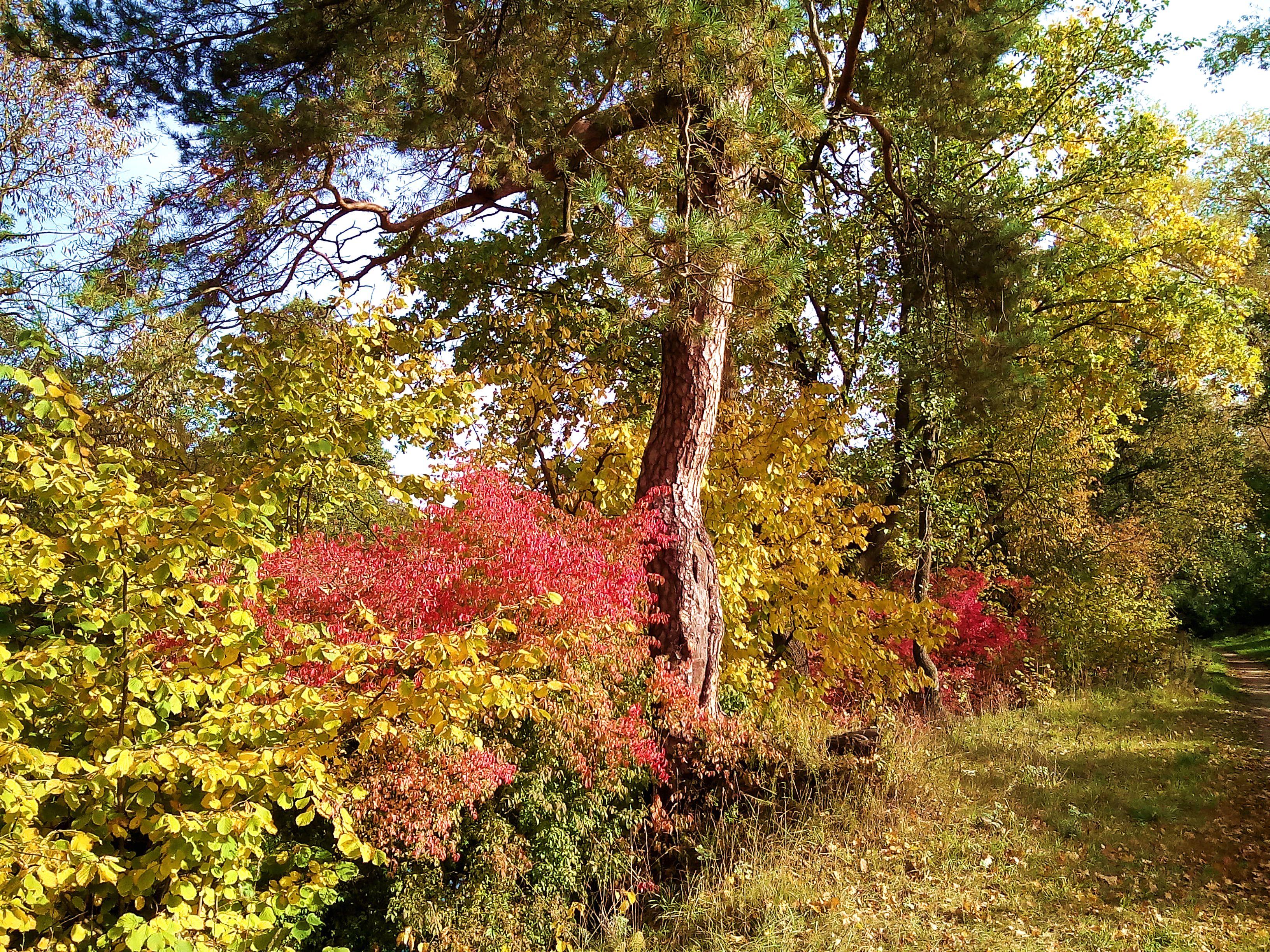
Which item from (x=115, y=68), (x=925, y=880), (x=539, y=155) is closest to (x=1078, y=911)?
(x=925, y=880)

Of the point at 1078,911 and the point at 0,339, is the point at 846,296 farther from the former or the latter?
the point at 0,339

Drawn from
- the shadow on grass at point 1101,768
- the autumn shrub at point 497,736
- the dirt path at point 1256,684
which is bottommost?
the dirt path at point 1256,684

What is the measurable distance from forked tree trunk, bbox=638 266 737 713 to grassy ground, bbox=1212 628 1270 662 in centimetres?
2305

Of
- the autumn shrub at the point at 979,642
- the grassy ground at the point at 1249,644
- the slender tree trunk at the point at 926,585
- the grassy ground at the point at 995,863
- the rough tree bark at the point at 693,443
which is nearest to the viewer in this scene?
the grassy ground at the point at 995,863

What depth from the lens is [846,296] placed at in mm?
11719

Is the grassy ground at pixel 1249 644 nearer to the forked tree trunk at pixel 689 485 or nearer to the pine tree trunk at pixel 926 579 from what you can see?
the pine tree trunk at pixel 926 579

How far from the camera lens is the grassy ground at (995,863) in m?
4.46

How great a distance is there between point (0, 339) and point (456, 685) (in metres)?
6.98

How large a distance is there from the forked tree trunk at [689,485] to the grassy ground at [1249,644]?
908 inches

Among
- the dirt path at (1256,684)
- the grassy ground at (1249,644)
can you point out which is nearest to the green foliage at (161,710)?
the dirt path at (1256,684)

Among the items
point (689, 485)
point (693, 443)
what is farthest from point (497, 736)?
point (693, 443)

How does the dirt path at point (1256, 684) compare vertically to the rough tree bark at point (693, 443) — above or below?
below

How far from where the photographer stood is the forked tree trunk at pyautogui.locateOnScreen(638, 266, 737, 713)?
19.4 feet

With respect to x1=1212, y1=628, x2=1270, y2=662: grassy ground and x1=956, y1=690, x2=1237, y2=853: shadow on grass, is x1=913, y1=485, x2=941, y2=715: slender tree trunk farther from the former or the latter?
x1=1212, y1=628, x2=1270, y2=662: grassy ground
